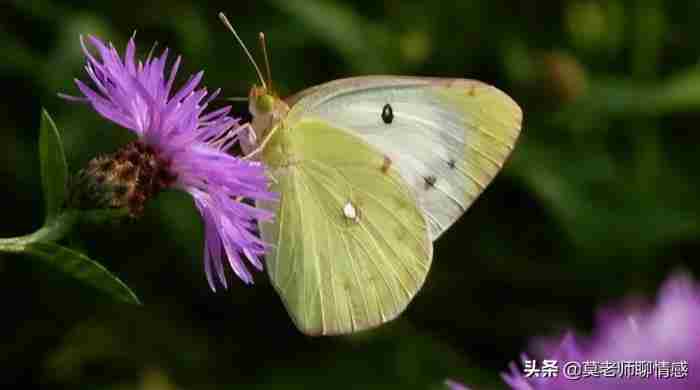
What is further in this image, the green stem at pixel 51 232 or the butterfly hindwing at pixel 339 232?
the butterfly hindwing at pixel 339 232

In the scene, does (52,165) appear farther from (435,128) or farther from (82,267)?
(435,128)

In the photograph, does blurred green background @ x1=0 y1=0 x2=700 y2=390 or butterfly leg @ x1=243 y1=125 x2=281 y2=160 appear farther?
blurred green background @ x1=0 y1=0 x2=700 y2=390

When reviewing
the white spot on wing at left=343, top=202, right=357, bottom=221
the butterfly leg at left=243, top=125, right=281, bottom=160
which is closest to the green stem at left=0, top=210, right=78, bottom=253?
the butterfly leg at left=243, top=125, right=281, bottom=160

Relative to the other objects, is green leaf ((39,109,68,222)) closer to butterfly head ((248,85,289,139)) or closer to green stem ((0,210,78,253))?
green stem ((0,210,78,253))

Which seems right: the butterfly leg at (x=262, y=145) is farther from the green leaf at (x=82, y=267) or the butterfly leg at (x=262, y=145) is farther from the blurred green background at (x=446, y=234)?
the blurred green background at (x=446, y=234)

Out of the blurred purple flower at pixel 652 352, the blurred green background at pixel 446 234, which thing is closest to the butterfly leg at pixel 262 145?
the blurred purple flower at pixel 652 352

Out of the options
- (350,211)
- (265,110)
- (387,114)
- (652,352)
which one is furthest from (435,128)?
(652,352)
